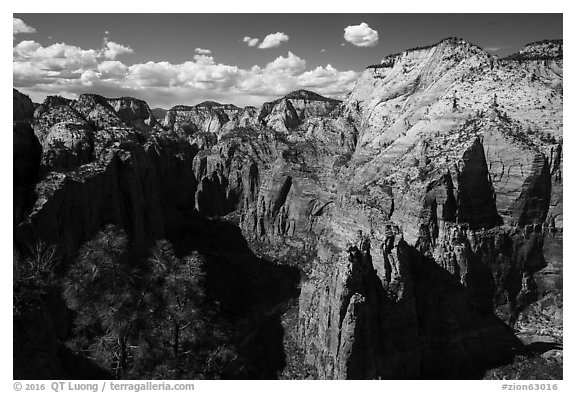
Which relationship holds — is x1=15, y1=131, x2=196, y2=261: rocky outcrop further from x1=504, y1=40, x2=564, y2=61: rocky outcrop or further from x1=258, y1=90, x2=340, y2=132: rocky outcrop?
x1=258, y1=90, x2=340, y2=132: rocky outcrop

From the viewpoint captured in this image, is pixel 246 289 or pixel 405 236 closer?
pixel 405 236

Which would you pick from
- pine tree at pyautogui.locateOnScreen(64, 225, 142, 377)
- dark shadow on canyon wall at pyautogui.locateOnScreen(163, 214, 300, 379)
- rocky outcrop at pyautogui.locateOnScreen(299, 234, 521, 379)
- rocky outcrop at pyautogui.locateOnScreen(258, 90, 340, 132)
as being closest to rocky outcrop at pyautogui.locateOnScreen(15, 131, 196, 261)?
dark shadow on canyon wall at pyautogui.locateOnScreen(163, 214, 300, 379)

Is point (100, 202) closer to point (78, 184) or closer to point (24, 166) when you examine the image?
point (78, 184)

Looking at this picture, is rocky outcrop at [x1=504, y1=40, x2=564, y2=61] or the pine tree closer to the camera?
the pine tree

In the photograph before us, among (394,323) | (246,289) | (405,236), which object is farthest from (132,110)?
(394,323)

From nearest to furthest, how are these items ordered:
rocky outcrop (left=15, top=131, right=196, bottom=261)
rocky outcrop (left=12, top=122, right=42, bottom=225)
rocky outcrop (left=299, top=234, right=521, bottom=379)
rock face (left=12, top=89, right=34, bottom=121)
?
rocky outcrop (left=299, top=234, right=521, bottom=379) → rocky outcrop (left=12, top=122, right=42, bottom=225) → rocky outcrop (left=15, top=131, right=196, bottom=261) → rock face (left=12, top=89, right=34, bottom=121)

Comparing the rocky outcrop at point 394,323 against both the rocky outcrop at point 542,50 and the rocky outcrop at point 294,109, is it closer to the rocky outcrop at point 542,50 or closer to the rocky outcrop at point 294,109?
the rocky outcrop at point 542,50

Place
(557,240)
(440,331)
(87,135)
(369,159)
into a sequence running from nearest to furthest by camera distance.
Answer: (440,331), (557,240), (87,135), (369,159)

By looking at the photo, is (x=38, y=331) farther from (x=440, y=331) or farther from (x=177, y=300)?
(x=440, y=331)

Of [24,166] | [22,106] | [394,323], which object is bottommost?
[394,323]

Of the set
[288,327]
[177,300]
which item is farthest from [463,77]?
[177,300]

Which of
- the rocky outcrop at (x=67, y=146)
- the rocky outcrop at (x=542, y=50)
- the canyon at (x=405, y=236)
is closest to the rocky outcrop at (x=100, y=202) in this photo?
the canyon at (x=405, y=236)
